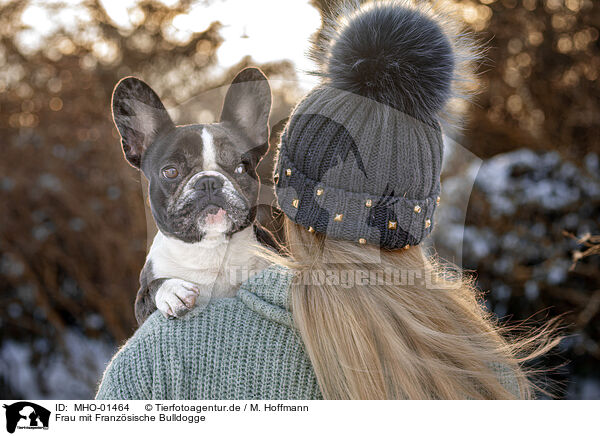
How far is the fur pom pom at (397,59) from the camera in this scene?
1.19 m

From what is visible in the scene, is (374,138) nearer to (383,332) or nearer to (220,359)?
(383,332)

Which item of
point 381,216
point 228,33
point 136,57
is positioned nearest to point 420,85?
point 381,216

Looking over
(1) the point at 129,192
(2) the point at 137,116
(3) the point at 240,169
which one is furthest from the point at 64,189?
(3) the point at 240,169

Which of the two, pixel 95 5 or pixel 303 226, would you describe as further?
pixel 95 5

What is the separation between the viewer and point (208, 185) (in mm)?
1177

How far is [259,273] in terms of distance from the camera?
1.15m

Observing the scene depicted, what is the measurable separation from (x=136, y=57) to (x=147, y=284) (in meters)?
2.18

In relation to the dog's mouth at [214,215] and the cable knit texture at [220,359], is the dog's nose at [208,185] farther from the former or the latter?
the cable knit texture at [220,359]

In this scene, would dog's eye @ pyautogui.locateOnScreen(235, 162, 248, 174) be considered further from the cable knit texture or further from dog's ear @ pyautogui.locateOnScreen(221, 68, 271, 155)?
the cable knit texture

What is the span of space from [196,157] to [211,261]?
0.26 meters

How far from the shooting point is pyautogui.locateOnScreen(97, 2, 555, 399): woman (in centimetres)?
106
